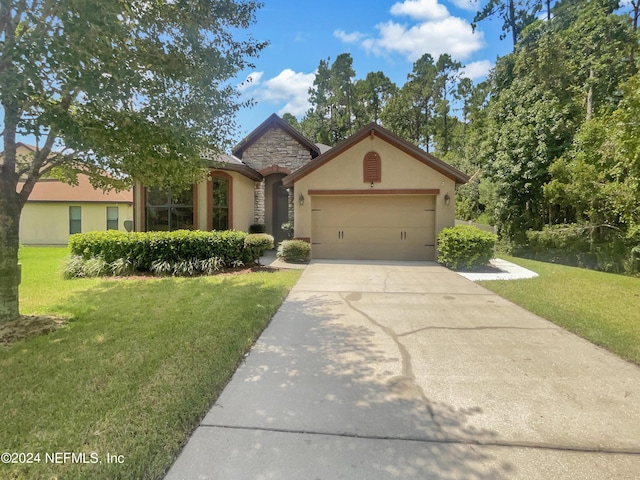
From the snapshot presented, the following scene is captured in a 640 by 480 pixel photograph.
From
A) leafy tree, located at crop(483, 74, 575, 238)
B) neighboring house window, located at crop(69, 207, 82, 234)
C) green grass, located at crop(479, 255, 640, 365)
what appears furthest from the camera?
neighboring house window, located at crop(69, 207, 82, 234)

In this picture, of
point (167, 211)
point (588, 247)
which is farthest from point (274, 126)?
point (588, 247)

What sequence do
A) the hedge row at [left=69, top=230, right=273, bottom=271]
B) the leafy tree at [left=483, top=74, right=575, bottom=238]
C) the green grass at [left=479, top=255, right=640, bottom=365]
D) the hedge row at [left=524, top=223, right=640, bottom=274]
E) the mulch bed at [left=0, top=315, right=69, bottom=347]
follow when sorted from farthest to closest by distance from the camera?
the leafy tree at [left=483, top=74, right=575, bottom=238], the hedge row at [left=524, top=223, right=640, bottom=274], the hedge row at [left=69, top=230, right=273, bottom=271], the green grass at [left=479, top=255, right=640, bottom=365], the mulch bed at [left=0, top=315, right=69, bottom=347]

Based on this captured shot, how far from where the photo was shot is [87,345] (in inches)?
171

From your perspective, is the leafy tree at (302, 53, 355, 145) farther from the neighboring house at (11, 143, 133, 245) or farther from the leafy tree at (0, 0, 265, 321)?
the leafy tree at (0, 0, 265, 321)

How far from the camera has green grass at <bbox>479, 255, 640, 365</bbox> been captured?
15.5 feet

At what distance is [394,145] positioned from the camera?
1202 centimetres

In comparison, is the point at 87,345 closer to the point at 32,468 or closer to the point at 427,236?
the point at 32,468

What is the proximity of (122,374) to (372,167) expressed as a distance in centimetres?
1046

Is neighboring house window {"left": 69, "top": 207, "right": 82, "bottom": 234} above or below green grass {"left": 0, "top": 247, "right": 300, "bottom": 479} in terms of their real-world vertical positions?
above

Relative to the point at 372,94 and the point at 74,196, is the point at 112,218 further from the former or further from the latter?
the point at 372,94

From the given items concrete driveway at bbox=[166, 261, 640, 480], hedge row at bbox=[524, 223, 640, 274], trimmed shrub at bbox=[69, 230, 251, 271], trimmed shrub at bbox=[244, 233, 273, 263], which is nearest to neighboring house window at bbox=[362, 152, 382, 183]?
trimmed shrub at bbox=[244, 233, 273, 263]

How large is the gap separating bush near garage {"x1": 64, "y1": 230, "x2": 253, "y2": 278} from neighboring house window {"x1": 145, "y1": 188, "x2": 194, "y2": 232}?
2351 mm

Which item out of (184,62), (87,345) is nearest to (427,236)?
(184,62)

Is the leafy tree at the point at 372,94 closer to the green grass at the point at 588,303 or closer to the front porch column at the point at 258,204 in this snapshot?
the front porch column at the point at 258,204
